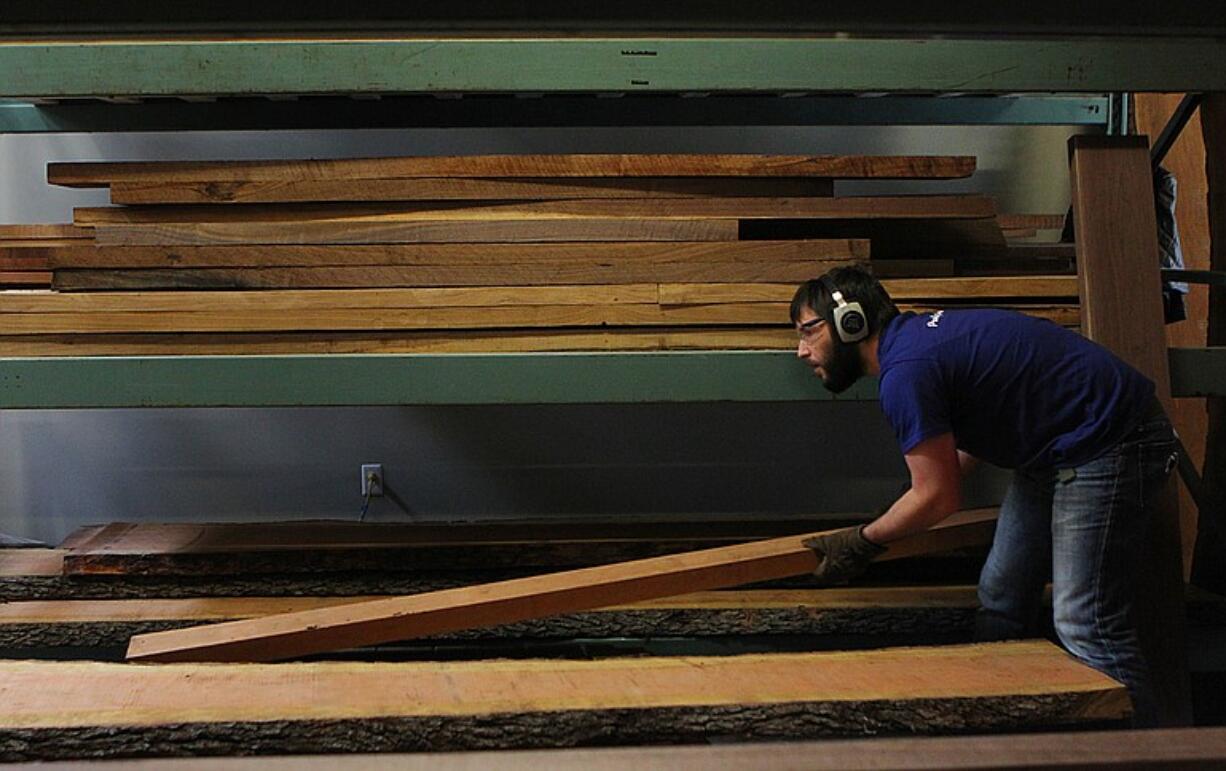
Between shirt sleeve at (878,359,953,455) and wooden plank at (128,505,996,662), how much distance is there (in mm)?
439

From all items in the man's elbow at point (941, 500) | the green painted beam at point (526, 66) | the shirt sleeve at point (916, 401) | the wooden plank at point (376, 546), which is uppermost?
the green painted beam at point (526, 66)

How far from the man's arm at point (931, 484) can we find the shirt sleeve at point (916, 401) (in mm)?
22

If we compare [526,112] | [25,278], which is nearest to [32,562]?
[25,278]

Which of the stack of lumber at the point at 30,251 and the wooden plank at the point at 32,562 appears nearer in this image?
the stack of lumber at the point at 30,251

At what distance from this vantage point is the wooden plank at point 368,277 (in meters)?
2.29

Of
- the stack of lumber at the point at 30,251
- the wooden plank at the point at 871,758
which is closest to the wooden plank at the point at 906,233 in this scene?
the stack of lumber at the point at 30,251

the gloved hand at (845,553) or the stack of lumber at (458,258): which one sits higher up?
the stack of lumber at (458,258)

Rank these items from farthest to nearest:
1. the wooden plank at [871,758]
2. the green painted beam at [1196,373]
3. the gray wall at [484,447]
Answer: the gray wall at [484,447]
the green painted beam at [1196,373]
the wooden plank at [871,758]

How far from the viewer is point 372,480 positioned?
379 cm

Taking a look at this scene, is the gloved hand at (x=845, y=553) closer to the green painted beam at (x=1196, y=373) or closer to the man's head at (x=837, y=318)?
the man's head at (x=837, y=318)

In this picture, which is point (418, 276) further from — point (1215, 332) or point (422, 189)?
point (1215, 332)

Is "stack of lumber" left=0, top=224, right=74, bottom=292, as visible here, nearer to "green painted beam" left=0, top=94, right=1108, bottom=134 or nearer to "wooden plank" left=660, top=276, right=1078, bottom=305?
"green painted beam" left=0, top=94, right=1108, bottom=134

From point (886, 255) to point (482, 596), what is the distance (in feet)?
4.27

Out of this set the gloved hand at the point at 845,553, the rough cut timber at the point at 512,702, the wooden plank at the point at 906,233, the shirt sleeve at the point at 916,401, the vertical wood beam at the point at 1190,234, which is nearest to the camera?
the rough cut timber at the point at 512,702
